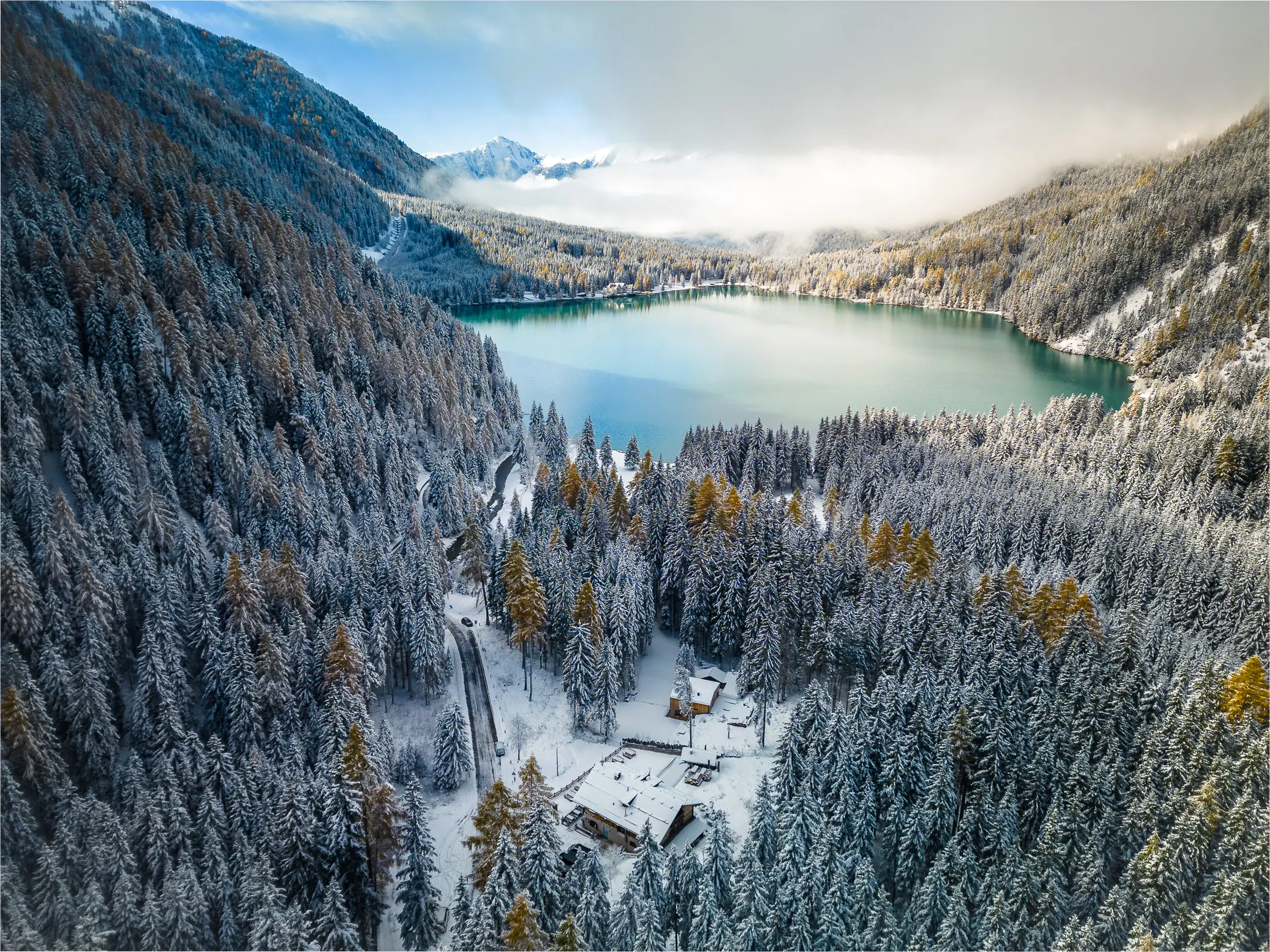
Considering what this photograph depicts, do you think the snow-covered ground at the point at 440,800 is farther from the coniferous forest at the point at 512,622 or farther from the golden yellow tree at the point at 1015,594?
the golden yellow tree at the point at 1015,594

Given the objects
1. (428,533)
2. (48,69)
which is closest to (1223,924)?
(428,533)

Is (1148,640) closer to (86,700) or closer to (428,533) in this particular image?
(428,533)

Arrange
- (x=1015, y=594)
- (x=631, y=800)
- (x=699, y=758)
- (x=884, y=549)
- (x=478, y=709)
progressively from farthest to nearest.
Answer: (x=884, y=549) → (x=1015, y=594) → (x=478, y=709) → (x=699, y=758) → (x=631, y=800)

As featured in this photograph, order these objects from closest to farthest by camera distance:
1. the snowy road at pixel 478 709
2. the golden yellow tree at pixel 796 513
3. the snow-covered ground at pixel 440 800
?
the snow-covered ground at pixel 440 800 → the snowy road at pixel 478 709 → the golden yellow tree at pixel 796 513

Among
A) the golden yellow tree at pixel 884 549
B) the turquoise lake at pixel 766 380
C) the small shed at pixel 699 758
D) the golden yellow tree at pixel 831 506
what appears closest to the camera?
the small shed at pixel 699 758

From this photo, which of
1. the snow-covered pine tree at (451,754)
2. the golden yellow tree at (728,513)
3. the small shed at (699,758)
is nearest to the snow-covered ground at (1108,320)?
the golden yellow tree at (728,513)

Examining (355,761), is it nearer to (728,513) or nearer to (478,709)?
(478,709)

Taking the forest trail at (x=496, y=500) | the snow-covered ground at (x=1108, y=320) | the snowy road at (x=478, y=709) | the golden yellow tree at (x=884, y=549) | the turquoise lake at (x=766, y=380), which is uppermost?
the snow-covered ground at (x=1108, y=320)

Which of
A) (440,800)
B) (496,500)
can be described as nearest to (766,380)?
(496,500)
